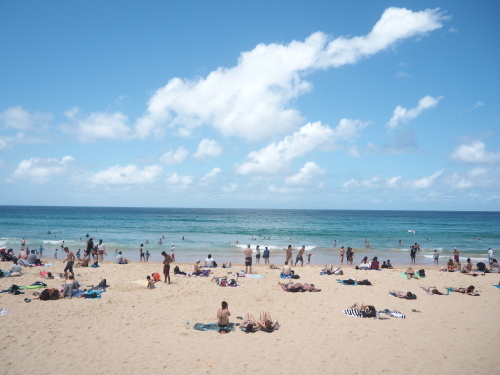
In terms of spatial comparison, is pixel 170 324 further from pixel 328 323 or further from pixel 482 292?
pixel 482 292

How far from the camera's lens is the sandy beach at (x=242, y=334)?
26.0 ft

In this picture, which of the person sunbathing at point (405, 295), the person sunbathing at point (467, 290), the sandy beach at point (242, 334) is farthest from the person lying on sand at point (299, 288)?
the person sunbathing at point (467, 290)

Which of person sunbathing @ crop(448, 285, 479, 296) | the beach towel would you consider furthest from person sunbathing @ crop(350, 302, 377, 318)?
person sunbathing @ crop(448, 285, 479, 296)

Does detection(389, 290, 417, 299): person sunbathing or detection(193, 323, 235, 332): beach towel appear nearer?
detection(193, 323, 235, 332): beach towel

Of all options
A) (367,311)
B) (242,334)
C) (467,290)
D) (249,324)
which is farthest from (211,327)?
(467,290)

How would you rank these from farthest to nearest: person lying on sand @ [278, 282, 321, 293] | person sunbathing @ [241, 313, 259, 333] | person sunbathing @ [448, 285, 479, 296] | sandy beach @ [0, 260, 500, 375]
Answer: person lying on sand @ [278, 282, 321, 293] → person sunbathing @ [448, 285, 479, 296] → person sunbathing @ [241, 313, 259, 333] → sandy beach @ [0, 260, 500, 375]

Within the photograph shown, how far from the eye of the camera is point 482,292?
1576 centimetres

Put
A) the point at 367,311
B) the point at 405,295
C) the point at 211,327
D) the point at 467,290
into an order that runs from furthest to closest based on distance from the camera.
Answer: the point at 467,290
the point at 405,295
the point at 367,311
the point at 211,327

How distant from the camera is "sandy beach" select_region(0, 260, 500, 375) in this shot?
7.93m

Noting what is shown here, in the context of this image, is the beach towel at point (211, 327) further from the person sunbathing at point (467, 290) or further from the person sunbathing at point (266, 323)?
the person sunbathing at point (467, 290)

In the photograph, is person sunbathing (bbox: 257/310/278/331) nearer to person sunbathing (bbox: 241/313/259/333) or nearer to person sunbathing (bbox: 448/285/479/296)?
person sunbathing (bbox: 241/313/259/333)

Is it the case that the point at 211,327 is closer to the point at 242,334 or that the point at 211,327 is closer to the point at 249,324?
the point at 242,334

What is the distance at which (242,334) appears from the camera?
32.6 feet

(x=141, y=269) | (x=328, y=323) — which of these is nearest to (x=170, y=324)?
(x=328, y=323)
